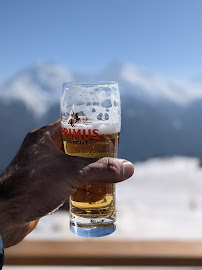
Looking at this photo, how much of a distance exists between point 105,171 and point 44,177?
0.18 metres

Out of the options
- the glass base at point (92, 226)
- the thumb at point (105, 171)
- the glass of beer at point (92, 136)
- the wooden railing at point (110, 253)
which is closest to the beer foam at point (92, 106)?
the glass of beer at point (92, 136)

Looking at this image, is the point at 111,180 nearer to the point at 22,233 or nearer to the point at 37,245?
the point at 22,233

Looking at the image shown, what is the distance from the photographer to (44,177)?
3.52ft

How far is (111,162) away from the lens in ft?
3.60

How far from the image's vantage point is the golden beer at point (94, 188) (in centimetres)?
112

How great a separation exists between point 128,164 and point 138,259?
29.4 inches

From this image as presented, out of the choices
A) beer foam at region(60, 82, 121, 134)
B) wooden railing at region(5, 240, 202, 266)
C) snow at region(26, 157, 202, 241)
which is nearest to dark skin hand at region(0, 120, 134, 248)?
beer foam at region(60, 82, 121, 134)

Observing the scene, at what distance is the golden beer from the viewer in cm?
112

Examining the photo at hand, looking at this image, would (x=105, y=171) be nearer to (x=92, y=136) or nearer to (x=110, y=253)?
(x=92, y=136)

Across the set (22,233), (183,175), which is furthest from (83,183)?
(183,175)

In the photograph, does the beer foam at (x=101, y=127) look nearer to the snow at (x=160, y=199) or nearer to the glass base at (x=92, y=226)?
the glass base at (x=92, y=226)

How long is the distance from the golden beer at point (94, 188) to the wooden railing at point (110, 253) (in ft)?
1.87

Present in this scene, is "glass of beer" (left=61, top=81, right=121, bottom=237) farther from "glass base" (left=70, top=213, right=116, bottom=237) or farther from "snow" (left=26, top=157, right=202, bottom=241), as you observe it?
"snow" (left=26, top=157, right=202, bottom=241)

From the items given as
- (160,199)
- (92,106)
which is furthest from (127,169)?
(160,199)
